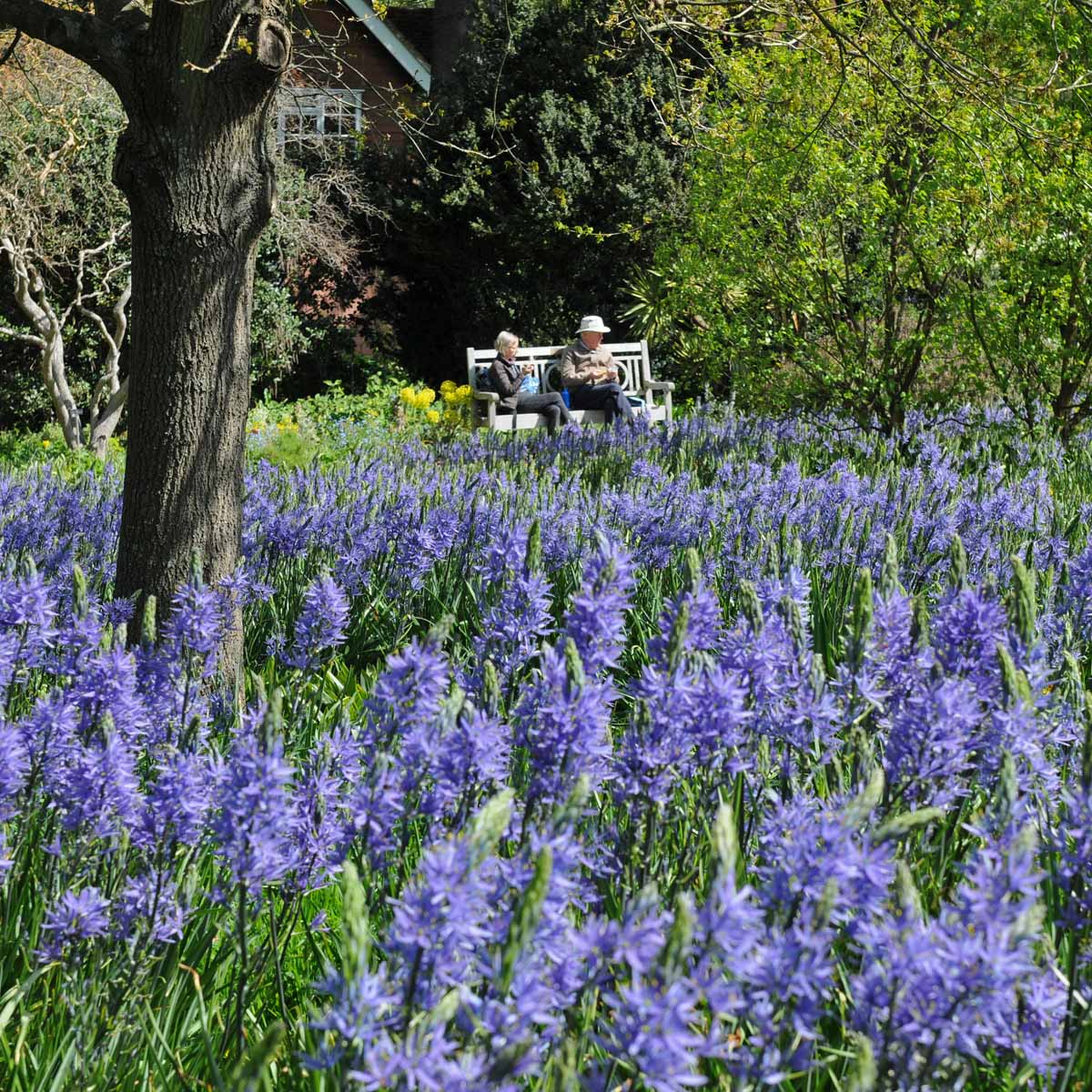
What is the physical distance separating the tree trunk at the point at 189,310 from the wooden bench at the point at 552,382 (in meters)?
9.37

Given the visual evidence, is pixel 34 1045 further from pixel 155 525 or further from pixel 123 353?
pixel 123 353

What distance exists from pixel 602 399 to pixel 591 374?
0.40 meters

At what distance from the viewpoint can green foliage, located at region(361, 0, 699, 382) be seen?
18.4 m

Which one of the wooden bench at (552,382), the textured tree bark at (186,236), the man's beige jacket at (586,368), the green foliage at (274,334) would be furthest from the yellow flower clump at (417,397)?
the textured tree bark at (186,236)

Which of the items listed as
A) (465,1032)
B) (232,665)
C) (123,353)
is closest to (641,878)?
(465,1032)

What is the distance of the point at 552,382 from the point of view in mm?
16047

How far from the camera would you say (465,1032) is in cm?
141

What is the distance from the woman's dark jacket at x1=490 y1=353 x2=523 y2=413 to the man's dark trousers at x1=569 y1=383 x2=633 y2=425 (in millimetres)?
650

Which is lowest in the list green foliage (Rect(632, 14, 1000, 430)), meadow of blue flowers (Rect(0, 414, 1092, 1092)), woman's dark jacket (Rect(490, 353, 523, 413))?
meadow of blue flowers (Rect(0, 414, 1092, 1092))

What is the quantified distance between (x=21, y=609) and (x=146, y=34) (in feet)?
7.29

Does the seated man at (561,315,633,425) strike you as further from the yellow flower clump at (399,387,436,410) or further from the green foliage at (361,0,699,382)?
the green foliage at (361,0,699,382)

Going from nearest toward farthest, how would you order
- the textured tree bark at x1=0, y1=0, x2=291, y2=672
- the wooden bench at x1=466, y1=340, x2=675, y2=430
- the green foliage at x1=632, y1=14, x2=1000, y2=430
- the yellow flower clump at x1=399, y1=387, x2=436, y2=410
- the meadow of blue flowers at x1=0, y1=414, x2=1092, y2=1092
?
1. the meadow of blue flowers at x1=0, y1=414, x2=1092, y2=1092
2. the textured tree bark at x1=0, y1=0, x2=291, y2=672
3. the green foliage at x1=632, y1=14, x2=1000, y2=430
4. the wooden bench at x1=466, y1=340, x2=675, y2=430
5. the yellow flower clump at x1=399, y1=387, x2=436, y2=410

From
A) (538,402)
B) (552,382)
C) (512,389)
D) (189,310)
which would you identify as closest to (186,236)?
(189,310)

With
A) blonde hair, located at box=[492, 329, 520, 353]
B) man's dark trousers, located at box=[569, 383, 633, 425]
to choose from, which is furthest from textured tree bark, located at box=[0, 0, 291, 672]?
blonde hair, located at box=[492, 329, 520, 353]
